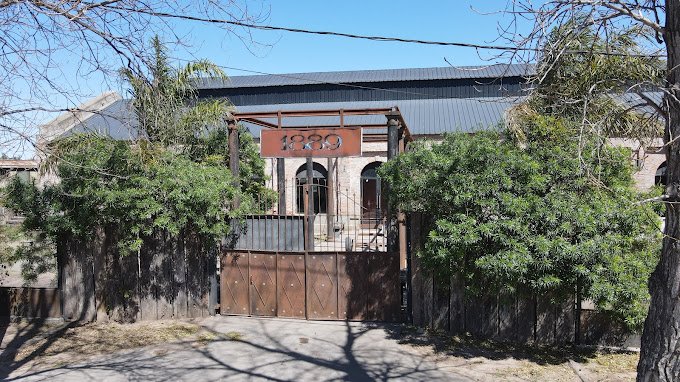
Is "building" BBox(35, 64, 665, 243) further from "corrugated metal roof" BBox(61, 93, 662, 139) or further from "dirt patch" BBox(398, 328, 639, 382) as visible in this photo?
"dirt patch" BBox(398, 328, 639, 382)

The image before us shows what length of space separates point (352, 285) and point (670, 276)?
549 cm

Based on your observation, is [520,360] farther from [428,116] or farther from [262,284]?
[428,116]

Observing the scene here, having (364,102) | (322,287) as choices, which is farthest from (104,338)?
(364,102)

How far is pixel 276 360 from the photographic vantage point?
718 cm

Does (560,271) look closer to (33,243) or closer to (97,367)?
(97,367)

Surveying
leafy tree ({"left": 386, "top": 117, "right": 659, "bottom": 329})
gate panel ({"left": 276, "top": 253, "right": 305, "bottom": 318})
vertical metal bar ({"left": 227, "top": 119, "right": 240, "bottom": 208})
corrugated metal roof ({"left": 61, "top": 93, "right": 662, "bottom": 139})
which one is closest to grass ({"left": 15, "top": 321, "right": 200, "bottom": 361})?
gate panel ({"left": 276, "top": 253, "right": 305, "bottom": 318})

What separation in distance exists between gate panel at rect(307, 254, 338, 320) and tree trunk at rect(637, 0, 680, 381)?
5.38m

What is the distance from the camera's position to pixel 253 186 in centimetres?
1289

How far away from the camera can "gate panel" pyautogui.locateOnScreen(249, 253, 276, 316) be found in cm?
928

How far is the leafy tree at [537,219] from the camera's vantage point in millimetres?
6500

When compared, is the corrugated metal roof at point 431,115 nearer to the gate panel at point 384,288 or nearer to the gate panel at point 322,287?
the gate panel at point 384,288

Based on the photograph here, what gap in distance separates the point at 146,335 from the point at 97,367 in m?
1.50

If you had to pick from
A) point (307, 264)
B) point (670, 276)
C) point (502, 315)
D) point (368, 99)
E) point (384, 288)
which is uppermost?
point (368, 99)

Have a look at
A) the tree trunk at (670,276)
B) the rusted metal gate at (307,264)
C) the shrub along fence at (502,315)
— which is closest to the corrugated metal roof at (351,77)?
the rusted metal gate at (307,264)
